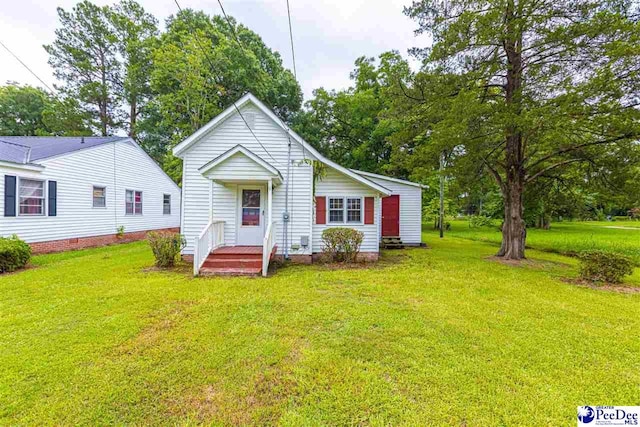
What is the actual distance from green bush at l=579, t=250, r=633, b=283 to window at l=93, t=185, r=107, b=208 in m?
17.8

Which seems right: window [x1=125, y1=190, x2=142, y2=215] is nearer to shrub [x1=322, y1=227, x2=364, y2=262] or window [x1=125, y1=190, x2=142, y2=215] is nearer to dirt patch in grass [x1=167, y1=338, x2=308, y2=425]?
shrub [x1=322, y1=227, x2=364, y2=262]

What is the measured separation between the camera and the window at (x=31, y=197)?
936 centimetres

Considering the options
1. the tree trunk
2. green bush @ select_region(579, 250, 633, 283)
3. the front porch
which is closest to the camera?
green bush @ select_region(579, 250, 633, 283)

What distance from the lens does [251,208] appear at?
9172mm

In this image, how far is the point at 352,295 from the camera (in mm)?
5738

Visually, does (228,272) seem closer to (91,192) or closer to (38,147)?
(91,192)

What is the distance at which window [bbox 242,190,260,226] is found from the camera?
9.14 meters

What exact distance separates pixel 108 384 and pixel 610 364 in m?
5.62

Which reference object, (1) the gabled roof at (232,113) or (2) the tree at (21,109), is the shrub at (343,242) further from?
(2) the tree at (21,109)

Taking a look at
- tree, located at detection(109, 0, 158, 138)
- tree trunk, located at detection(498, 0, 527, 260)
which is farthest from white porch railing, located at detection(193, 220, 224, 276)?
tree, located at detection(109, 0, 158, 138)

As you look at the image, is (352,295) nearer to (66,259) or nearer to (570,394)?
(570,394)

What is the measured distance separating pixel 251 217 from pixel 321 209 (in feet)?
7.85

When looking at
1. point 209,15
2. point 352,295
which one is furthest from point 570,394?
point 209,15

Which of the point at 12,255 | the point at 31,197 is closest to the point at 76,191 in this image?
the point at 31,197
